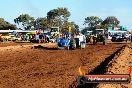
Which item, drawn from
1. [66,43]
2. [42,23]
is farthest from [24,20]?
[66,43]

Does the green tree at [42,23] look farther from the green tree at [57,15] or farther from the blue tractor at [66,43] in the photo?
the blue tractor at [66,43]

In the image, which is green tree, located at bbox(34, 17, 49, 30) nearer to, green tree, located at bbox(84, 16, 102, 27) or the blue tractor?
green tree, located at bbox(84, 16, 102, 27)

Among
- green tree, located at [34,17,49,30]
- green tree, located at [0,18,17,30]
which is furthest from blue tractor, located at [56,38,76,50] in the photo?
green tree, located at [34,17,49,30]

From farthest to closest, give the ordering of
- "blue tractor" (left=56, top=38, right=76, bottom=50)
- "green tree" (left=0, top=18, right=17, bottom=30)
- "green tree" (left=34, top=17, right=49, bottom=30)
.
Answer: "green tree" (left=34, top=17, right=49, bottom=30)
"green tree" (left=0, top=18, right=17, bottom=30)
"blue tractor" (left=56, top=38, right=76, bottom=50)

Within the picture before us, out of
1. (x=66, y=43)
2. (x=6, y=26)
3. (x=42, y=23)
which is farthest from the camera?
(x=42, y=23)

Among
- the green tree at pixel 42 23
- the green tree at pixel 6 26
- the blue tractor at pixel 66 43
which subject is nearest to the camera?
the blue tractor at pixel 66 43

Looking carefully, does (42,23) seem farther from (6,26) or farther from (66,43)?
(66,43)

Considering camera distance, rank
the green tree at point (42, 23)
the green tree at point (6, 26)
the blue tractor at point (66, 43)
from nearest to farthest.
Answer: the blue tractor at point (66, 43) < the green tree at point (6, 26) < the green tree at point (42, 23)

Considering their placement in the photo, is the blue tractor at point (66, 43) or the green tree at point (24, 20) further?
the green tree at point (24, 20)

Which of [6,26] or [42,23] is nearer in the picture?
[6,26]

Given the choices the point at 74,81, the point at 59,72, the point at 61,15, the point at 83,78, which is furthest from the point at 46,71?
the point at 61,15

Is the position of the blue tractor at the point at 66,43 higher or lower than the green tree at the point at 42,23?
lower

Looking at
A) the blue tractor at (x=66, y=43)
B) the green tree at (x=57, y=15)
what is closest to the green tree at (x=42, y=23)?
the green tree at (x=57, y=15)

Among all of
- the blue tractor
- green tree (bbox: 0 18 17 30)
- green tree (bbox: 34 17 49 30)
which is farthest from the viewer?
green tree (bbox: 34 17 49 30)
